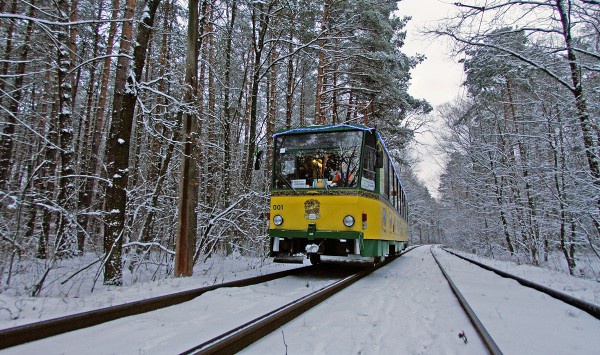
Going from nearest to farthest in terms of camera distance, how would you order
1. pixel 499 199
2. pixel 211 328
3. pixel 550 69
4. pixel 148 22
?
pixel 211 328, pixel 148 22, pixel 550 69, pixel 499 199

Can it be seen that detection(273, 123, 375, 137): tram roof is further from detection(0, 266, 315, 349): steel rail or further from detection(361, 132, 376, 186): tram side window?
detection(0, 266, 315, 349): steel rail

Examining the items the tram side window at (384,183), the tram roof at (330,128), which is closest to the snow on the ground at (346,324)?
the tram side window at (384,183)

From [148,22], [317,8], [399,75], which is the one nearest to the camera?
[148,22]

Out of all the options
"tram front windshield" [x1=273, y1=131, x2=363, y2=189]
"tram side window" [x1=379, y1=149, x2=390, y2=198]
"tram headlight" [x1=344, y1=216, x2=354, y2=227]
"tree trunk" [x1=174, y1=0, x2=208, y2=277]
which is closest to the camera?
"tree trunk" [x1=174, y1=0, x2=208, y2=277]

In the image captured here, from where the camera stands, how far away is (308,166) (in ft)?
26.1

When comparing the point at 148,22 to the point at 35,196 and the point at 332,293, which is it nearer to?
the point at 35,196

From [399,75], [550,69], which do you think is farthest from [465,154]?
[550,69]

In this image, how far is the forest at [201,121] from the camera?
19.7ft

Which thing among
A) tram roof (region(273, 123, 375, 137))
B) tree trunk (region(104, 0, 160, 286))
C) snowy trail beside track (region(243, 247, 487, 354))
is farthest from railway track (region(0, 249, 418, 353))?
tram roof (region(273, 123, 375, 137))

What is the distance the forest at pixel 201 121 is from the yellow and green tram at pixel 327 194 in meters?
1.04

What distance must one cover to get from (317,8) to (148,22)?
9.44 m

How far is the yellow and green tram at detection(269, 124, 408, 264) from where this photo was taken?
7.37 meters

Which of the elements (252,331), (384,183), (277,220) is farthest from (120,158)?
(384,183)

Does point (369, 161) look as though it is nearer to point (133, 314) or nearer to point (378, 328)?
point (378, 328)
